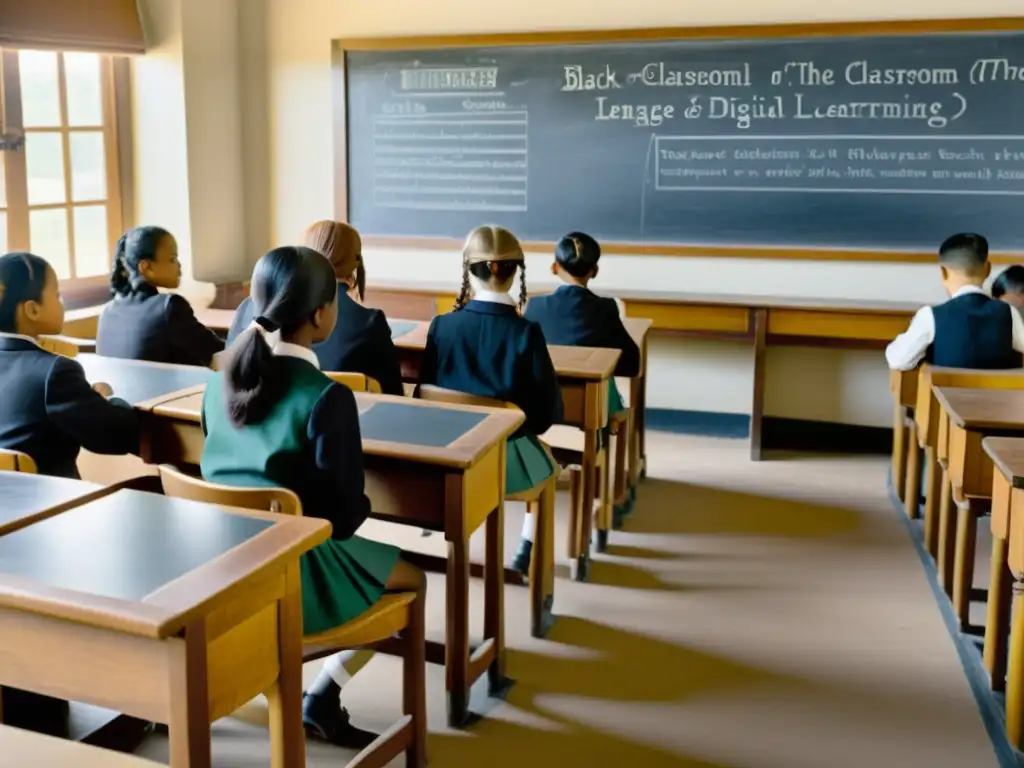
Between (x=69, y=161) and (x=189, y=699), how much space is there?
425cm

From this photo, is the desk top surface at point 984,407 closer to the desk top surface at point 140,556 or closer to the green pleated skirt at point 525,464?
the green pleated skirt at point 525,464

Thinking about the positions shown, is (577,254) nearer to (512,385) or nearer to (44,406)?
(512,385)

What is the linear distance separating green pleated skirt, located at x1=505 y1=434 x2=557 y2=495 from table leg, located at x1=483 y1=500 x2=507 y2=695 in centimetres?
27

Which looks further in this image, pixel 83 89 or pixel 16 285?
pixel 83 89

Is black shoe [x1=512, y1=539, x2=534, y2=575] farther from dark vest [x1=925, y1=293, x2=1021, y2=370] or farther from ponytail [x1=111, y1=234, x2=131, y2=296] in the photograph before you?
dark vest [x1=925, y1=293, x2=1021, y2=370]

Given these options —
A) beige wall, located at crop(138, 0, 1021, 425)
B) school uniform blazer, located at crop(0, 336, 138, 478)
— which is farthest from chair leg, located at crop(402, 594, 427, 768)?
beige wall, located at crop(138, 0, 1021, 425)

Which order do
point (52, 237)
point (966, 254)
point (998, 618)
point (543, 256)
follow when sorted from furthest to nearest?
point (543, 256)
point (52, 237)
point (966, 254)
point (998, 618)

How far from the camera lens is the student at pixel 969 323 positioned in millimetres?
3623

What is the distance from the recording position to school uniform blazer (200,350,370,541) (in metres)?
1.94

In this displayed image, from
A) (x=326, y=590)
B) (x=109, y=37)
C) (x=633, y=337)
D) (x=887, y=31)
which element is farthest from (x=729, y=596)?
(x=109, y=37)

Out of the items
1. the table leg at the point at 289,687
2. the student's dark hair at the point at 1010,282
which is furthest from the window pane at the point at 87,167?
the student's dark hair at the point at 1010,282

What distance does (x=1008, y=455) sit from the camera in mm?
2402

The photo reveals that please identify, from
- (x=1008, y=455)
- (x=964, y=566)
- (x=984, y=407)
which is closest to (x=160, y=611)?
(x=1008, y=455)

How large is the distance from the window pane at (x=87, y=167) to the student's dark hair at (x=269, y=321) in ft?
11.7
